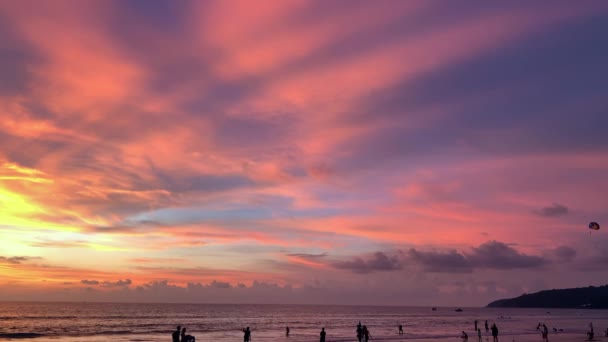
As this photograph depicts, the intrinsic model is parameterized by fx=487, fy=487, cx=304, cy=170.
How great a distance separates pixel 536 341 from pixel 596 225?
20902mm

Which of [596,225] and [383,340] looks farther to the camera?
[383,340]

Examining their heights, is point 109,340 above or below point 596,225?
below

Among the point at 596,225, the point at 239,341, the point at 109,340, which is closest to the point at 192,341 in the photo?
the point at 239,341

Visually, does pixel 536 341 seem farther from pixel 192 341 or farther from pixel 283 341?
pixel 192 341

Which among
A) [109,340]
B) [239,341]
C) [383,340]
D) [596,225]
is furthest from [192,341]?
[596,225]

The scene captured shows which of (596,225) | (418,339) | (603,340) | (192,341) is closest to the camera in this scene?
(192,341)

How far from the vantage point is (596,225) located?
50344 mm

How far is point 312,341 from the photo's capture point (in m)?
64.4

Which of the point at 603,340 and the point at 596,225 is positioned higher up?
the point at 596,225

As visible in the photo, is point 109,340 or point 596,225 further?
point 109,340

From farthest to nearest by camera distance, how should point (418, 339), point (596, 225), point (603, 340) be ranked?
point (418, 339) < point (603, 340) < point (596, 225)

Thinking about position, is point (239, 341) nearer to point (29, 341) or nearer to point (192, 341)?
point (192, 341)

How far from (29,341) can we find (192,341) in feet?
108

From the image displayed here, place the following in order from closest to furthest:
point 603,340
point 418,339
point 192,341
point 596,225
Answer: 1. point 192,341
2. point 596,225
3. point 603,340
4. point 418,339
